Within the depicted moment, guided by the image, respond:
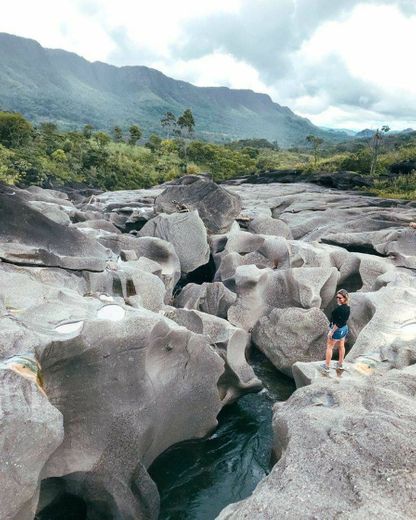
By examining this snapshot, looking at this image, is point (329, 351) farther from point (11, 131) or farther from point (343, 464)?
point (11, 131)

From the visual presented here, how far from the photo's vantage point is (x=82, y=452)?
830cm

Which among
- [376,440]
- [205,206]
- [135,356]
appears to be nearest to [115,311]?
[135,356]

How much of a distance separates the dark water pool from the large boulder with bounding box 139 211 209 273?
9.63 m

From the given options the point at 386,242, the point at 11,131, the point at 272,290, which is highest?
the point at 11,131

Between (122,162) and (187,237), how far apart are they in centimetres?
4584

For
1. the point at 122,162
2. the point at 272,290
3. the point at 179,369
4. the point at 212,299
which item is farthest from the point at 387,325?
the point at 122,162

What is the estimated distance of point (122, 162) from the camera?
213ft

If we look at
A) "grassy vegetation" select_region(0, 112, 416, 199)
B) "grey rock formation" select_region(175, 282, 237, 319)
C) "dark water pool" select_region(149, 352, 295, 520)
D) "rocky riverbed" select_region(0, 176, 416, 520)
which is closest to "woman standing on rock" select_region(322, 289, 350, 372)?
"rocky riverbed" select_region(0, 176, 416, 520)

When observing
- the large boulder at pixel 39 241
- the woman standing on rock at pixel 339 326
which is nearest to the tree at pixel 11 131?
the large boulder at pixel 39 241

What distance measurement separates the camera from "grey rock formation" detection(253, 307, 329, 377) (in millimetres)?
14578

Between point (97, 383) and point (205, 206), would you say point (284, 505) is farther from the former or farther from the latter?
point (205, 206)

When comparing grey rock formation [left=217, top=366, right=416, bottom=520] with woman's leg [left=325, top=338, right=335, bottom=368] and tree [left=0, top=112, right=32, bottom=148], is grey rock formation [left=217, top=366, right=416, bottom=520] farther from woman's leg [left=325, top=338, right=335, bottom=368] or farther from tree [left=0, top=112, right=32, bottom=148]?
tree [left=0, top=112, right=32, bottom=148]

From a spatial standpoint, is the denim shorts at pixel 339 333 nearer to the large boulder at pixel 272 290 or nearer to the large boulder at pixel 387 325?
the large boulder at pixel 387 325

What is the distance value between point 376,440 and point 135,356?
474 cm
